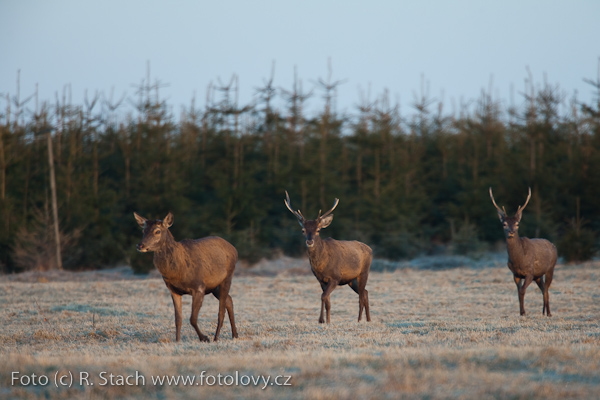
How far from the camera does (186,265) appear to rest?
1068cm

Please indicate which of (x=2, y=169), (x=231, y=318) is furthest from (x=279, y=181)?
(x=231, y=318)

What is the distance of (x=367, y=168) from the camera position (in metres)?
35.2

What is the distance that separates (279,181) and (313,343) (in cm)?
2267

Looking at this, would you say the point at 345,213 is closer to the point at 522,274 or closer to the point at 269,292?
the point at 269,292

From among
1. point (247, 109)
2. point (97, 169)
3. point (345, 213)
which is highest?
point (247, 109)

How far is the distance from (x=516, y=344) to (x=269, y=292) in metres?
11.8

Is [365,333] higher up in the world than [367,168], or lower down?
lower down

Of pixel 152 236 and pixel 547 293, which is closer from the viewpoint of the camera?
pixel 152 236

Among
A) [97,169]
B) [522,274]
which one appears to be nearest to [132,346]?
[522,274]

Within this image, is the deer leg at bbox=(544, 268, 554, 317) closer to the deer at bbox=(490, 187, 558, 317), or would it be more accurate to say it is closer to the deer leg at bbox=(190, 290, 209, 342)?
the deer at bbox=(490, 187, 558, 317)

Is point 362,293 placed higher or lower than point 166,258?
lower

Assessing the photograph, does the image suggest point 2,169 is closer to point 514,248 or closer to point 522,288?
point 514,248

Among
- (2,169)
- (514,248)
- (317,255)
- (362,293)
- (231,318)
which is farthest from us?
(2,169)

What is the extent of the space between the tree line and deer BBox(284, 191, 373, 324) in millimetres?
14233
